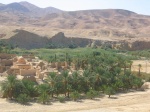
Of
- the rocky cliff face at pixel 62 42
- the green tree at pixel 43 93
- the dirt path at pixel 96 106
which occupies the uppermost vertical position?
the rocky cliff face at pixel 62 42

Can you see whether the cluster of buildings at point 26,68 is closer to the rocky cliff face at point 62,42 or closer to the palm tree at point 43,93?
the palm tree at point 43,93

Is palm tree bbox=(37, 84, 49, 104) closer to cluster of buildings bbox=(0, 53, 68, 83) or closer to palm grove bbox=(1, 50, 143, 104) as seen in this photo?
palm grove bbox=(1, 50, 143, 104)

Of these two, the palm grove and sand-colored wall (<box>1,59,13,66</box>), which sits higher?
sand-colored wall (<box>1,59,13,66</box>)

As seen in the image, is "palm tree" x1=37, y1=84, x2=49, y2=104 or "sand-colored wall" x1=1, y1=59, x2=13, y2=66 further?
"sand-colored wall" x1=1, y1=59, x2=13, y2=66

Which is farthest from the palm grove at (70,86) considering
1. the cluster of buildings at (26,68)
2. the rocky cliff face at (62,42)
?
the rocky cliff face at (62,42)

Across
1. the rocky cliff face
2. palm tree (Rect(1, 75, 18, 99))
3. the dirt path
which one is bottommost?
the dirt path

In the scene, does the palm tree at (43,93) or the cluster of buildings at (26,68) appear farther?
the cluster of buildings at (26,68)

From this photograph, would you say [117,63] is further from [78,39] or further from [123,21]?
[123,21]

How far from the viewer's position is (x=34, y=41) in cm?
9594

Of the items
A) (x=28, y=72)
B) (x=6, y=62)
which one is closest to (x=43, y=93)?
(x=28, y=72)

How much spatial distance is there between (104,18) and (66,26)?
3311 centimetres

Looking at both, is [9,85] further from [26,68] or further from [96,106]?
[26,68]

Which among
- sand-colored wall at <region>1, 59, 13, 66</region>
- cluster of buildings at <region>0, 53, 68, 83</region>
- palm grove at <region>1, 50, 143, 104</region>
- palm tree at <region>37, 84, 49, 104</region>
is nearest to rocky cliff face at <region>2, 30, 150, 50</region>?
cluster of buildings at <region>0, 53, 68, 83</region>

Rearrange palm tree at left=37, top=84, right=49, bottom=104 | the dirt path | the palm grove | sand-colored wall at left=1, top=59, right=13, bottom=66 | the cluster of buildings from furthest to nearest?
sand-colored wall at left=1, top=59, right=13, bottom=66, the cluster of buildings, the palm grove, palm tree at left=37, top=84, right=49, bottom=104, the dirt path
